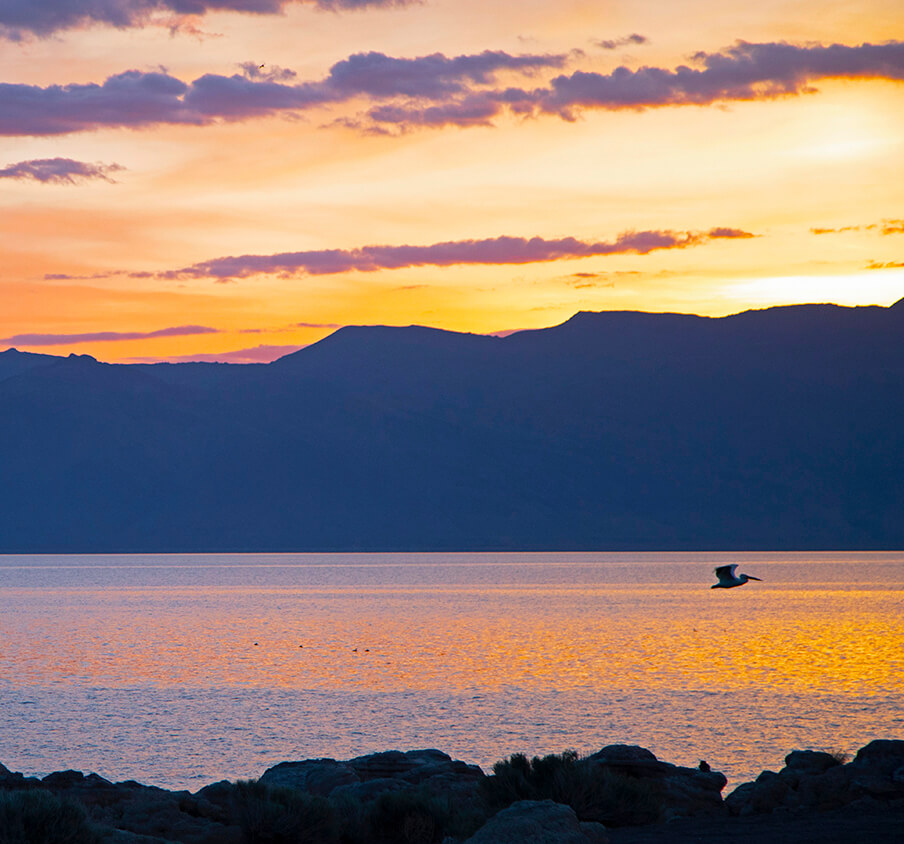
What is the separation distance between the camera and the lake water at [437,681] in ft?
116

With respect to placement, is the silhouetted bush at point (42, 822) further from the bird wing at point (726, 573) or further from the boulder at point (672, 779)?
the bird wing at point (726, 573)

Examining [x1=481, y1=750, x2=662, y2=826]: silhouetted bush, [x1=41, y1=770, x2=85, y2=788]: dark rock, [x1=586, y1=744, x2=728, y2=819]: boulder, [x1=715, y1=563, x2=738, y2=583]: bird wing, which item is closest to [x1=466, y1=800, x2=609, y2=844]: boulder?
[x1=481, y1=750, x2=662, y2=826]: silhouetted bush

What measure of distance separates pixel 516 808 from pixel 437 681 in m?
38.2

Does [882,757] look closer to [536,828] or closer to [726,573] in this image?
[726,573]

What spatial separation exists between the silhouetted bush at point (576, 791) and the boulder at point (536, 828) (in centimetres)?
330

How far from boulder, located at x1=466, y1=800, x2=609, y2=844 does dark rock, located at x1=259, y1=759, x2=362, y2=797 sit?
7.48 meters

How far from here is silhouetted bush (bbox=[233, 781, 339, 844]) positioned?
16.6m

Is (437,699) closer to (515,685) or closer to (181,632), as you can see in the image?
(515,685)

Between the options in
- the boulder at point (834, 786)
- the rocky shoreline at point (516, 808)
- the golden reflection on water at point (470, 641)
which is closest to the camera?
the rocky shoreline at point (516, 808)

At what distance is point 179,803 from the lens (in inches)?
750

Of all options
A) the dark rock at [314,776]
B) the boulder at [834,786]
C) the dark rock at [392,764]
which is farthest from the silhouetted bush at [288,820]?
the boulder at [834,786]

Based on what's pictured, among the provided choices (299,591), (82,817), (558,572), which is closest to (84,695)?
(82,817)

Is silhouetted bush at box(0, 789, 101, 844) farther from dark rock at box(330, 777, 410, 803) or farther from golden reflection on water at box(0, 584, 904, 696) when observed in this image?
golden reflection on water at box(0, 584, 904, 696)

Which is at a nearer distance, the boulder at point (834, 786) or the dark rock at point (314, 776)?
the boulder at point (834, 786)
